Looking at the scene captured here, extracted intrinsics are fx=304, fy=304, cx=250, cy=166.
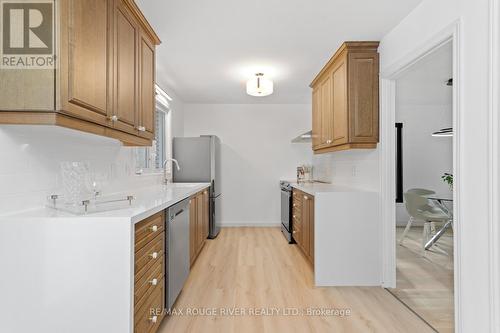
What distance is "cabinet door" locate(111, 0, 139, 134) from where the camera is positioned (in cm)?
196

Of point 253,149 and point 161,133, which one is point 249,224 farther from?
point 161,133

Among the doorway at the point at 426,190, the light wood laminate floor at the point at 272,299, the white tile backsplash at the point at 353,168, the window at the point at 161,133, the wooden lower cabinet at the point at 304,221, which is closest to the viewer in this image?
the light wood laminate floor at the point at 272,299

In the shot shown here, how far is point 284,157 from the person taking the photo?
5.96 metres

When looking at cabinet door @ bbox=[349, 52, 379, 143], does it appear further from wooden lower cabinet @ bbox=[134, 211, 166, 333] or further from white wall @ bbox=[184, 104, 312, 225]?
white wall @ bbox=[184, 104, 312, 225]

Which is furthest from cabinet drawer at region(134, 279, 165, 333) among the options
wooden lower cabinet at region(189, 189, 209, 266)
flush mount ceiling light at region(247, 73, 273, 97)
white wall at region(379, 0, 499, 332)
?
flush mount ceiling light at region(247, 73, 273, 97)

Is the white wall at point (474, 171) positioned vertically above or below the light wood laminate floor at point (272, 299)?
above

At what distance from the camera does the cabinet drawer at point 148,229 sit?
1.61 metres

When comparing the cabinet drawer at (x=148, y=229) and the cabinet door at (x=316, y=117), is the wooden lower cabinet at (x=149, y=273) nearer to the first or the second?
the cabinet drawer at (x=148, y=229)

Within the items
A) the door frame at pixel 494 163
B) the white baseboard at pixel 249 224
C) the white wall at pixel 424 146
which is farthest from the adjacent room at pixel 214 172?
the white wall at pixel 424 146

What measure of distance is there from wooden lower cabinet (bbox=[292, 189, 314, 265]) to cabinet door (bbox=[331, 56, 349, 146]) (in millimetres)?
718

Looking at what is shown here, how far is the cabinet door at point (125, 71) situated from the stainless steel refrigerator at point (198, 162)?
99.4 inches

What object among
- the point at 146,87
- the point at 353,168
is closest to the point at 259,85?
the point at 353,168

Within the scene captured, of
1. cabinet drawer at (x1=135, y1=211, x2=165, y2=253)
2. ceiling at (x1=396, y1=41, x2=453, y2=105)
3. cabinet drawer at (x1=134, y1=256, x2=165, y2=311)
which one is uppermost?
ceiling at (x1=396, y1=41, x2=453, y2=105)

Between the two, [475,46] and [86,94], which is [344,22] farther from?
[86,94]
